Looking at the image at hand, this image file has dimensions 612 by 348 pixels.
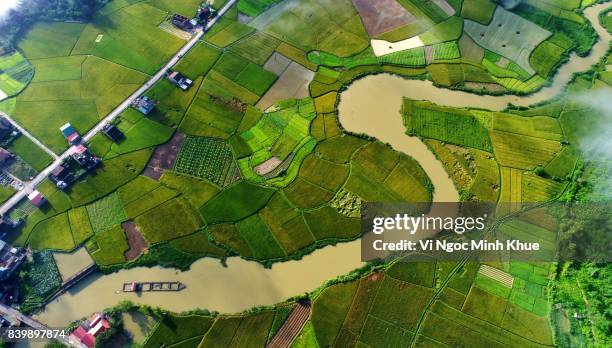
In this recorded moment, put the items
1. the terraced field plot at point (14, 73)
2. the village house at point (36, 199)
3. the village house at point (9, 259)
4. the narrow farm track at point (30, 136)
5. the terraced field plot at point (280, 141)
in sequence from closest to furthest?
1. the village house at point (9, 259)
2. the village house at point (36, 199)
3. the terraced field plot at point (280, 141)
4. the narrow farm track at point (30, 136)
5. the terraced field plot at point (14, 73)

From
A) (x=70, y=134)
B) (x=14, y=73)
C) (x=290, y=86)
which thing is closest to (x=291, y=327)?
(x=290, y=86)

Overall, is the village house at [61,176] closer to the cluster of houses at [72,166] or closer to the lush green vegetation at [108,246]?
the cluster of houses at [72,166]

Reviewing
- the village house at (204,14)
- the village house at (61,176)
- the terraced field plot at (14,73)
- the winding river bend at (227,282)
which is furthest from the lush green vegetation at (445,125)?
the terraced field plot at (14,73)

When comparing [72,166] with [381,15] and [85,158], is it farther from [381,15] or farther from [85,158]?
[381,15]

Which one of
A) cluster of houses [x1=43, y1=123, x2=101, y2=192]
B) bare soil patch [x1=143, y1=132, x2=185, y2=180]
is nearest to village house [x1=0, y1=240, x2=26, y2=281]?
cluster of houses [x1=43, y1=123, x2=101, y2=192]

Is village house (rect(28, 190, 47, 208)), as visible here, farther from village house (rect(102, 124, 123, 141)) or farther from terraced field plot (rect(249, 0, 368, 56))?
terraced field plot (rect(249, 0, 368, 56))

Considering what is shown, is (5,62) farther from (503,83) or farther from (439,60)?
(503,83)

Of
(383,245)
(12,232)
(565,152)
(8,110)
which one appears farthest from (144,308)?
(565,152)
